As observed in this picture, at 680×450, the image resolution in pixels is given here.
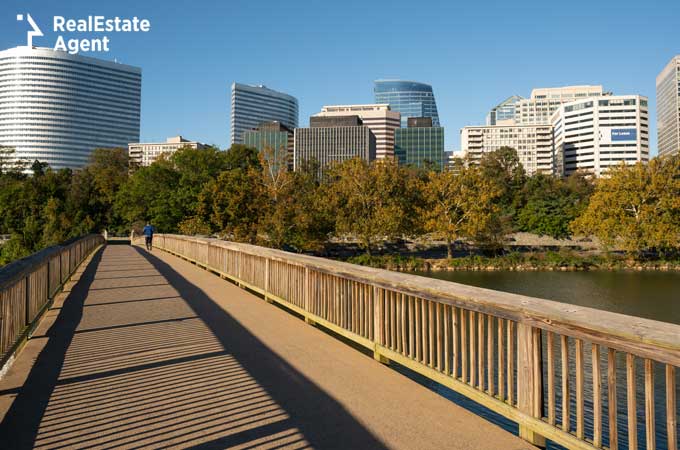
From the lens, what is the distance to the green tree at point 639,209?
37875mm

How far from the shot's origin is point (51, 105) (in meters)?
173

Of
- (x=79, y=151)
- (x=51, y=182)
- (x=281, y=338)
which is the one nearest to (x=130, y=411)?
(x=281, y=338)

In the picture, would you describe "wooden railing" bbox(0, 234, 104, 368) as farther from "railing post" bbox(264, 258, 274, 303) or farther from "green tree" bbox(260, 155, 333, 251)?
"green tree" bbox(260, 155, 333, 251)

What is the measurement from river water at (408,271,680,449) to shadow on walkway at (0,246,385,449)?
2886 mm

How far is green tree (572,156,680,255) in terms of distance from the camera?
37.9 meters

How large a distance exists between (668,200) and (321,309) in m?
40.4

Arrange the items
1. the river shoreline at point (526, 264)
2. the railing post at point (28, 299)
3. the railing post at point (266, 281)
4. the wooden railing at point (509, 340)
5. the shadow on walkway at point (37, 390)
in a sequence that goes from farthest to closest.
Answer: the river shoreline at point (526, 264) < the railing post at point (266, 281) < the railing post at point (28, 299) < the shadow on walkway at point (37, 390) < the wooden railing at point (509, 340)

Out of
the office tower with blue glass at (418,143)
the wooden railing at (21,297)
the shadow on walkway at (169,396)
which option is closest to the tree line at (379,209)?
the wooden railing at (21,297)

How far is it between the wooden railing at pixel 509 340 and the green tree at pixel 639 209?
33110mm

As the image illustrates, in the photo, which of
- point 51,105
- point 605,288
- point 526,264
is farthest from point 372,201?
point 51,105

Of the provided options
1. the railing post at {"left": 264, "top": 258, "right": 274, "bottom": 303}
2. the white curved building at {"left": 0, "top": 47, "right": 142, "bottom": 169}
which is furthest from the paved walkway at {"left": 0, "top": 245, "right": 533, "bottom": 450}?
the white curved building at {"left": 0, "top": 47, "right": 142, "bottom": 169}

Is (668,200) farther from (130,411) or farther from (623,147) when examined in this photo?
(623,147)

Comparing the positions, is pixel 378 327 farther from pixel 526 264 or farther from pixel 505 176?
pixel 505 176

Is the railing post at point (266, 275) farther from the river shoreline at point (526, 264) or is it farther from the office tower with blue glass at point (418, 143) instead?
the office tower with blue glass at point (418, 143)
